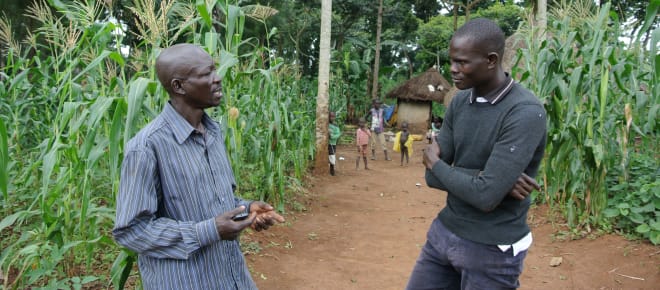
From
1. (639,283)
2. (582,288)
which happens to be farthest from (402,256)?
(639,283)

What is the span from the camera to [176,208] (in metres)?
1.53

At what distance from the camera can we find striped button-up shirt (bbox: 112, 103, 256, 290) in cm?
142

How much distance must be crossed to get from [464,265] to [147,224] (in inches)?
44.1

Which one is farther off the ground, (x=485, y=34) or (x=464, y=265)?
(x=485, y=34)

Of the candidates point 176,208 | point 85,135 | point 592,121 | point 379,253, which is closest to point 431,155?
point 176,208

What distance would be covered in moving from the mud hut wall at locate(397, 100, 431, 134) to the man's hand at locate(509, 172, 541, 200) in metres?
16.1

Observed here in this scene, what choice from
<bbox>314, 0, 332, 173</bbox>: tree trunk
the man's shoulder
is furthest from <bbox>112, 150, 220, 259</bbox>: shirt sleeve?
<bbox>314, 0, 332, 173</bbox>: tree trunk

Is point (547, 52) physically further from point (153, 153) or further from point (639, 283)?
point (153, 153)

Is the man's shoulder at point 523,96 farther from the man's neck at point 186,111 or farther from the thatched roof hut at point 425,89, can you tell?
the thatched roof hut at point 425,89

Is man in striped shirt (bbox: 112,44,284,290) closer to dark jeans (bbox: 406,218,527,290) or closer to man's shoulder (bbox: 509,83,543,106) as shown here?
dark jeans (bbox: 406,218,527,290)

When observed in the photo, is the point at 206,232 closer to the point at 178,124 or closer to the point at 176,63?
the point at 178,124

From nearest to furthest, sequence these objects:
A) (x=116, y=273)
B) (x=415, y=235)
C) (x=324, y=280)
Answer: (x=116, y=273) → (x=324, y=280) → (x=415, y=235)

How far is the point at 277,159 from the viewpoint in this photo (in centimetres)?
529

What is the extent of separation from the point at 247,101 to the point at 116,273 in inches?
84.5
